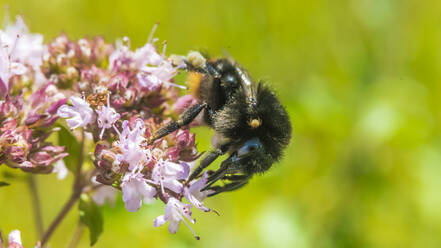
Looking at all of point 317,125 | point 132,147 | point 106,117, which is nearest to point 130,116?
point 106,117

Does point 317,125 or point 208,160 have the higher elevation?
point 317,125

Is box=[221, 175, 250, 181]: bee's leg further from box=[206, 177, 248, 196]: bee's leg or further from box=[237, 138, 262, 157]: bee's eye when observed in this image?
box=[237, 138, 262, 157]: bee's eye

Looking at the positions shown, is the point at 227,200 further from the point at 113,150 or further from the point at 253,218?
the point at 113,150

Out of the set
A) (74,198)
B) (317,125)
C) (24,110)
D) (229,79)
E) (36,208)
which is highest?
(317,125)

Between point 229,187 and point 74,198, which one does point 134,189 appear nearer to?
point 229,187

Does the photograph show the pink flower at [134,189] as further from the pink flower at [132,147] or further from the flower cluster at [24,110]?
the flower cluster at [24,110]

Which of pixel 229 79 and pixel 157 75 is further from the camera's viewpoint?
pixel 157 75

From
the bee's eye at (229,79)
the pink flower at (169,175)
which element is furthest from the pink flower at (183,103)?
the pink flower at (169,175)
